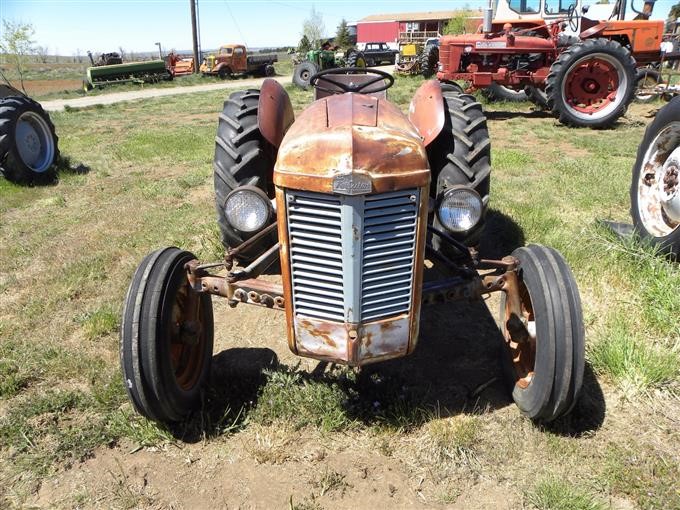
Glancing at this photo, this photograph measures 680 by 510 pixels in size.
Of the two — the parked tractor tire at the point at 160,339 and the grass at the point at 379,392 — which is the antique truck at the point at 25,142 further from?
the parked tractor tire at the point at 160,339

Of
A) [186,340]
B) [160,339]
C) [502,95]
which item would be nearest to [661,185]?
[186,340]

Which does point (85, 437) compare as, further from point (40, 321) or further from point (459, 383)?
point (459, 383)

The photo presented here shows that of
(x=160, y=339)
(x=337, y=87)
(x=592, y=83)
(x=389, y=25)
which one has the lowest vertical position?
(x=160, y=339)

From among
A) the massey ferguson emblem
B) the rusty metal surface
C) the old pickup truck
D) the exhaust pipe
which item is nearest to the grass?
the rusty metal surface

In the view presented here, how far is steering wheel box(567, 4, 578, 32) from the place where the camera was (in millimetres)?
10266

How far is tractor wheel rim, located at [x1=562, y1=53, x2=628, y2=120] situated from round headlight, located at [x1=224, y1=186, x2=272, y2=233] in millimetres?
8116

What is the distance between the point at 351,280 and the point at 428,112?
1666 millimetres

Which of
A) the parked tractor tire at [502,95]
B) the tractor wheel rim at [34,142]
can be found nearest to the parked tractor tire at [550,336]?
the tractor wheel rim at [34,142]

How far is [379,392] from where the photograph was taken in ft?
9.52

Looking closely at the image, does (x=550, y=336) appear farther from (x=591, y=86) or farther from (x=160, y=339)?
(x=591, y=86)

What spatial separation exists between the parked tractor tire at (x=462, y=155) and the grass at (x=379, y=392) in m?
0.94

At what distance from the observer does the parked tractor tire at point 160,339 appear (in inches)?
97.0

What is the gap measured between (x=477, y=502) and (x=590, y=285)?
2132 mm

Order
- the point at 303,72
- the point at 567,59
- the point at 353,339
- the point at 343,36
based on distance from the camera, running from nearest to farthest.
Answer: the point at 353,339
the point at 567,59
the point at 303,72
the point at 343,36
